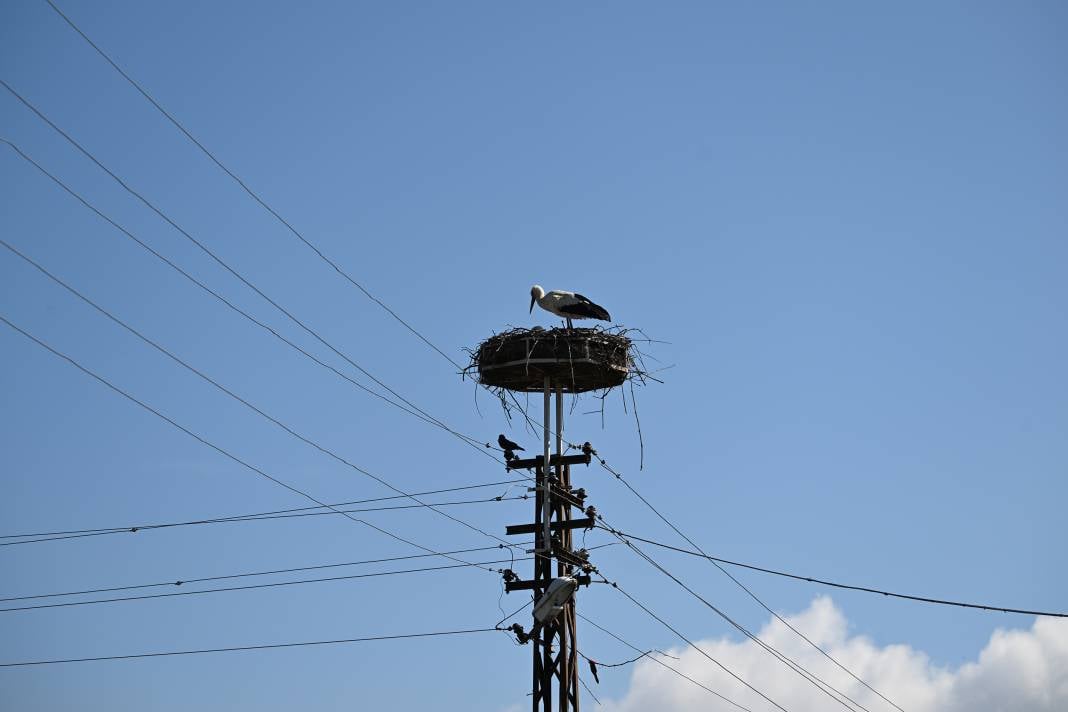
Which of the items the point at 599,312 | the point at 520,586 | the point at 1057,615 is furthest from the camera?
the point at 599,312

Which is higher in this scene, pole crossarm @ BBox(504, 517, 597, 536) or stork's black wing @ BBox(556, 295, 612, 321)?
stork's black wing @ BBox(556, 295, 612, 321)

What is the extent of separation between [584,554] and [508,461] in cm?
159

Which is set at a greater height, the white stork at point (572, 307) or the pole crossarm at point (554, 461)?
the white stork at point (572, 307)

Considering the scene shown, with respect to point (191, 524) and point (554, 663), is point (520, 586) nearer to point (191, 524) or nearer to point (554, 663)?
point (554, 663)

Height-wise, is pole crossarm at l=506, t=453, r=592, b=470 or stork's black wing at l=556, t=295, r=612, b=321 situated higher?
stork's black wing at l=556, t=295, r=612, b=321

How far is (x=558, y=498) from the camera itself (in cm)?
2347

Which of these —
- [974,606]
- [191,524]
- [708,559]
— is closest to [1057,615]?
[974,606]

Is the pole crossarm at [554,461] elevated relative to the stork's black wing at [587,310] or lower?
lower

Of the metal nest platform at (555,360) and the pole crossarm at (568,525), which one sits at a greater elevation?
the metal nest platform at (555,360)

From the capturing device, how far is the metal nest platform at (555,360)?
2358 centimetres

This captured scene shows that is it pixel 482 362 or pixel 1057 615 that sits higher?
pixel 482 362

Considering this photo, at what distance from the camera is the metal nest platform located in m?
23.6

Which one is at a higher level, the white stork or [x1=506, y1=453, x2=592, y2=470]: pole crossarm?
the white stork

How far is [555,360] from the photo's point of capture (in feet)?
77.1
